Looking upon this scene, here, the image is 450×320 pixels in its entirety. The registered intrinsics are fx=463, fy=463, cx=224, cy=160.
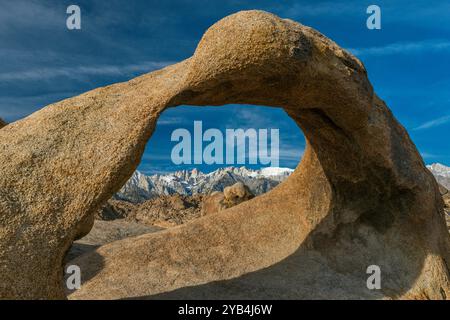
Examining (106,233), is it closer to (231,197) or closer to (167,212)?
(231,197)

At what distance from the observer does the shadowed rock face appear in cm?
455

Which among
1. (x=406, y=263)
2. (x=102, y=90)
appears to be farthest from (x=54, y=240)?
(x=406, y=263)

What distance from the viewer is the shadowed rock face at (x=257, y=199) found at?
4.55m

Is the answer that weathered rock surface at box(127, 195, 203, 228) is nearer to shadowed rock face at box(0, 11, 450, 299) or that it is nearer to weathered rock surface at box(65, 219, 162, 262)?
weathered rock surface at box(65, 219, 162, 262)

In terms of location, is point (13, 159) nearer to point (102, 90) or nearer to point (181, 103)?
point (102, 90)

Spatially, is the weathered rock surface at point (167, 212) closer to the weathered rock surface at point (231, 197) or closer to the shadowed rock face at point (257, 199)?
the weathered rock surface at point (231, 197)

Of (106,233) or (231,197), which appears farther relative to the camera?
(231,197)

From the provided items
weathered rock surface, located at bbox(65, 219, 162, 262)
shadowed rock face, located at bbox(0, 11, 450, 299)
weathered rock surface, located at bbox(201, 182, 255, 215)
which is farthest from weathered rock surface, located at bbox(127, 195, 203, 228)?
shadowed rock face, located at bbox(0, 11, 450, 299)

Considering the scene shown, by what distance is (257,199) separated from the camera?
9.22 m

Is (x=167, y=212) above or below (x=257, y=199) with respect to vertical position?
above

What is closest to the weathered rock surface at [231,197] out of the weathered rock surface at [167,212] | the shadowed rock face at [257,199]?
the weathered rock surface at [167,212]

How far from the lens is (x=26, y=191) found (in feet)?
14.8

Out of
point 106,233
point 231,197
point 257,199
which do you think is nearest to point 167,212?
point 231,197
